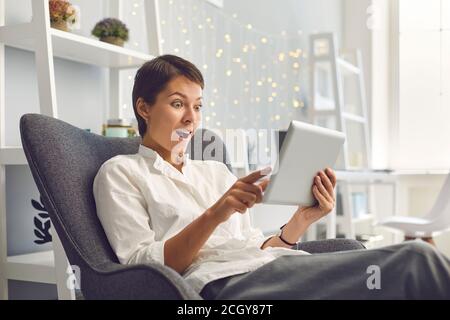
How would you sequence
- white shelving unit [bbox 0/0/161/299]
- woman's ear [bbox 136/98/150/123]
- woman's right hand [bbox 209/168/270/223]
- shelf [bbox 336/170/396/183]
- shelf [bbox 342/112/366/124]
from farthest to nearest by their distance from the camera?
shelf [bbox 342/112/366/124], shelf [bbox 336/170/396/183], white shelving unit [bbox 0/0/161/299], woman's ear [bbox 136/98/150/123], woman's right hand [bbox 209/168/270/223]

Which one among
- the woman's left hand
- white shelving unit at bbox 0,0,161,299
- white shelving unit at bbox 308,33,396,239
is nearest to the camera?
the woman's left hand

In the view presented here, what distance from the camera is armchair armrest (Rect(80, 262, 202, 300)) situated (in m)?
A: 0.96

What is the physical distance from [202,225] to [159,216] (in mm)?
159

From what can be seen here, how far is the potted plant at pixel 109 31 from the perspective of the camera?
1.93 meters

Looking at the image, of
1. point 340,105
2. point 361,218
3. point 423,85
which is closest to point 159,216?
point 340,105

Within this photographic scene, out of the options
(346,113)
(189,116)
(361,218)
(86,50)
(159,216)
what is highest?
(86,50)

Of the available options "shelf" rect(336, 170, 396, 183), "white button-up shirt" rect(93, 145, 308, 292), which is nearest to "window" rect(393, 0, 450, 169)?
"shelf" rect(336, 170, 396, 183)

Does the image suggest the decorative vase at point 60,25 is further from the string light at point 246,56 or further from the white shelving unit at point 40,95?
the string light at point 246,56

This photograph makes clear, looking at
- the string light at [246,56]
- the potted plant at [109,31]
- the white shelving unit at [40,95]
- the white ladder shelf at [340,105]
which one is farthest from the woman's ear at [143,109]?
the white ladder shelf at [340,105]

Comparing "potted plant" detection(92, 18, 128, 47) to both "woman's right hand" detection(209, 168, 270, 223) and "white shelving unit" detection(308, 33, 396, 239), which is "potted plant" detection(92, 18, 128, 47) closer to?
"woman's right hand" detection(209, 168, 270, 223)

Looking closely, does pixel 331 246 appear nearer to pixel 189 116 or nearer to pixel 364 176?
pixel 189 116

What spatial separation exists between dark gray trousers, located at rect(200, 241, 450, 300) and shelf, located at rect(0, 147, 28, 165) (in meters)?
0.80

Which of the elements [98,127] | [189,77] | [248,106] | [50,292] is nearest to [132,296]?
[189,77]

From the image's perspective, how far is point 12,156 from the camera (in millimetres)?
1633
